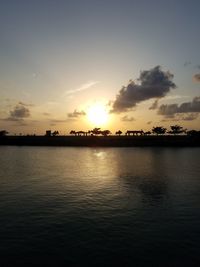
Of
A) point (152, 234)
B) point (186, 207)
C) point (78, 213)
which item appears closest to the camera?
point (152, 234)

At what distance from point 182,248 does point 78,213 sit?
533 inches

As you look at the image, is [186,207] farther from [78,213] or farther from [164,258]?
[164,258]

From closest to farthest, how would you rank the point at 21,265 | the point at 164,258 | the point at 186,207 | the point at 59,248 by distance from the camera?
the point at 21,265
the point at 164,258
the point at 59,248
the point at 186,207

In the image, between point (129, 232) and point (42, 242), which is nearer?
point (42, 242)

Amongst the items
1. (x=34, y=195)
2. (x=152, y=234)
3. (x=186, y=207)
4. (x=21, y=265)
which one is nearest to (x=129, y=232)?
(x=152, y=234)

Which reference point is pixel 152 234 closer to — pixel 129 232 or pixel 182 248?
pixel 129 232

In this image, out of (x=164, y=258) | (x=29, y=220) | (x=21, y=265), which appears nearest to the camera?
(x=21, y=265)

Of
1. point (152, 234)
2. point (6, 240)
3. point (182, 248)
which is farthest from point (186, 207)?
point (6, 240)

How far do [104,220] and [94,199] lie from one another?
1028cm

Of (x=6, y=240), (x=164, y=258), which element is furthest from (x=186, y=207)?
(x=6, y=240)

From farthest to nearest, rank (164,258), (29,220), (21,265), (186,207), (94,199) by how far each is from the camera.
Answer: (94,199) < (186,207) < (29,220) < (164,258) < (21,265)

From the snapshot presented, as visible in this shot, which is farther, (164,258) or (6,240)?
(6,240)

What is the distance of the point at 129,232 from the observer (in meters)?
26.5

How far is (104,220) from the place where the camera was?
30.1 meters
